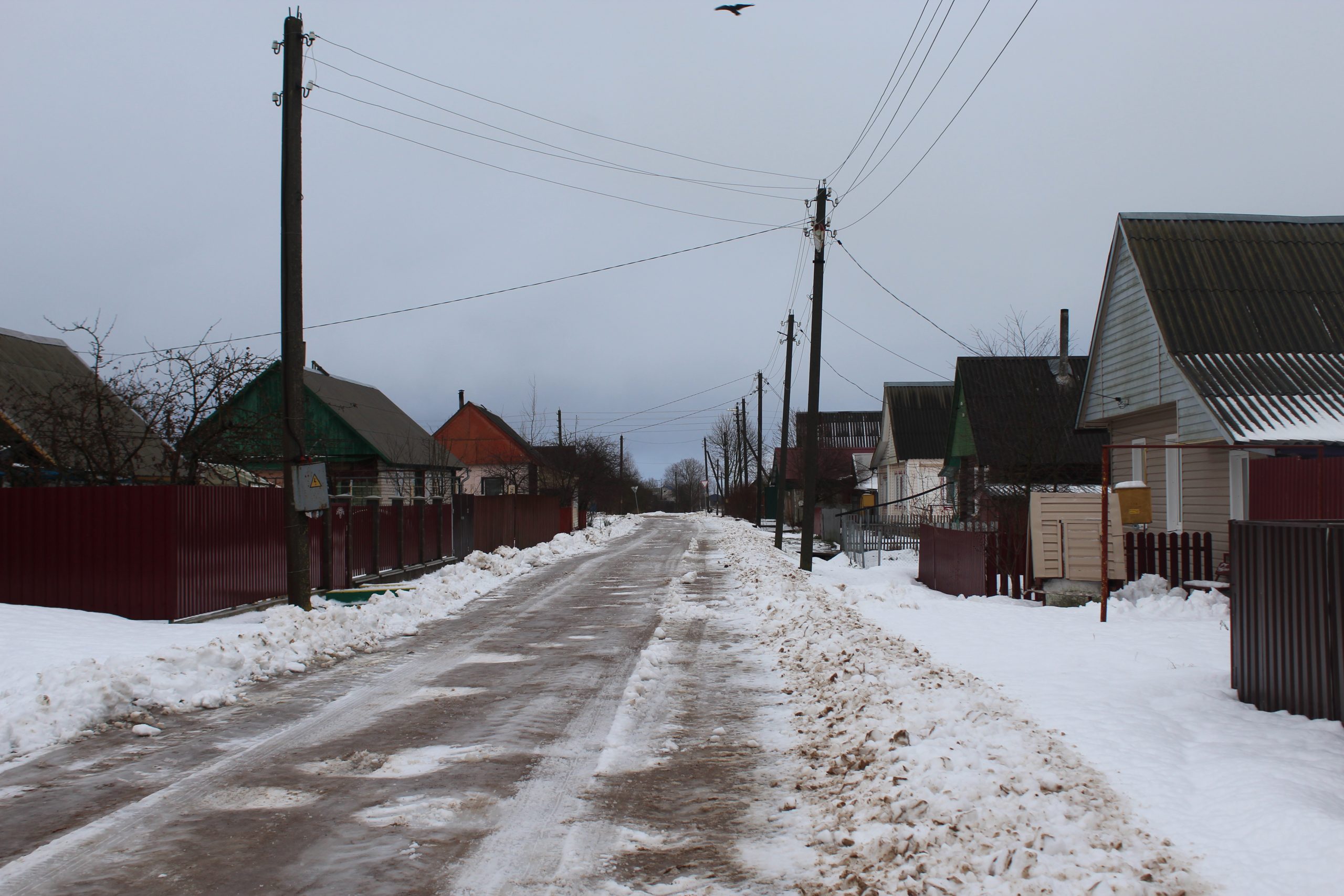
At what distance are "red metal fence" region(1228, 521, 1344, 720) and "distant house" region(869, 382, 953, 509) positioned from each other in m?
32.9

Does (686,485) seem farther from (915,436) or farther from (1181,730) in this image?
(1181,730)

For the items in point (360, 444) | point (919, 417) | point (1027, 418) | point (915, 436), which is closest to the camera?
point (1027, 418)

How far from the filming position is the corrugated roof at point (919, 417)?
141 feet

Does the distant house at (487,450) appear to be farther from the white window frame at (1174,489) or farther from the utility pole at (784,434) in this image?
the white window frame at (1174,489)

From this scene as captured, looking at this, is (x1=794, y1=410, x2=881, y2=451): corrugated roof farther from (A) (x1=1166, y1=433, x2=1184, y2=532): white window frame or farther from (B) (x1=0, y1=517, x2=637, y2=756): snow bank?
(B) (x1=0, y1=517, x2=637, y2=756): snow bank

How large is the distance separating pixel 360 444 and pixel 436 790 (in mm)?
29968

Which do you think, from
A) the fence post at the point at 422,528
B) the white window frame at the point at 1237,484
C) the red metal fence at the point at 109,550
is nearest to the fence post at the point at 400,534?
the fence post at the point at 422,528

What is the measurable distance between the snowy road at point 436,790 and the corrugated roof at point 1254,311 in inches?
389

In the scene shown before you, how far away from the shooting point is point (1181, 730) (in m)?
6.56

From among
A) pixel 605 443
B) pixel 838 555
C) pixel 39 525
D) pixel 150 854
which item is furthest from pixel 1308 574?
pixel 605 443

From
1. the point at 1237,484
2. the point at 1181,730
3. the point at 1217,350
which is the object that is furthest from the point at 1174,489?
the point at 1181,730

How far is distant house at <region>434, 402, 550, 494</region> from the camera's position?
5659cm

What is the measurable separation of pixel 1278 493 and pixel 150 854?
518 inches

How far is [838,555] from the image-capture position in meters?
28.9
